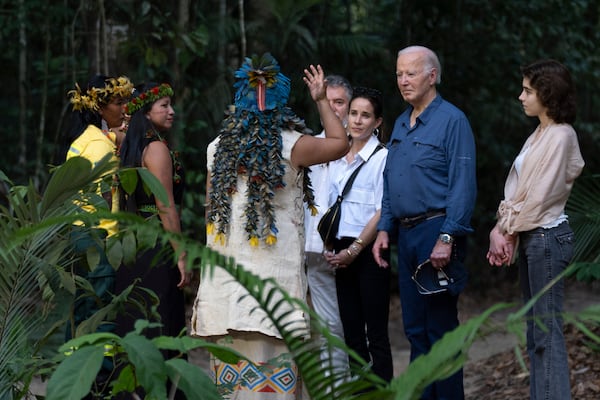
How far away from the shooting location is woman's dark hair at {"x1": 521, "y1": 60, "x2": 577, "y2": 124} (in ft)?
16.2

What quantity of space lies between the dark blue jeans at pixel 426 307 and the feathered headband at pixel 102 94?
1803 millimetres

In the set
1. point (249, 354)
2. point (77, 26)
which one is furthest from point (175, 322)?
point (77, 26)

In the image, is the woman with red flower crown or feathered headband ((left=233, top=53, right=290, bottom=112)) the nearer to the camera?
feathered headband ((left=233, top=53, right=290, bottom=112))

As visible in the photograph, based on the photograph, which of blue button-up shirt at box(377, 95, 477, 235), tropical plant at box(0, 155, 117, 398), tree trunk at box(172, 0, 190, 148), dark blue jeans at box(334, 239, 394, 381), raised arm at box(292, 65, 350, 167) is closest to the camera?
tropical plant at box(0, 155, 117, 398)

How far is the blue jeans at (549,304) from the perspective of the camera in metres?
4.88

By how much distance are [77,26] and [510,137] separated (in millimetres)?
5771

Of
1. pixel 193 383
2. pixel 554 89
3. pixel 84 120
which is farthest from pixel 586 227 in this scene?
pixel 193 383

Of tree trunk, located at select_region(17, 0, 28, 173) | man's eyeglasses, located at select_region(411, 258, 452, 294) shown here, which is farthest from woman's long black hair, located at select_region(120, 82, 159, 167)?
tree trunk, located at select_region(17, 0, 28, 173)

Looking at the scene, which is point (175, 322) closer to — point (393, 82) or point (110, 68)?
point (110, 68)

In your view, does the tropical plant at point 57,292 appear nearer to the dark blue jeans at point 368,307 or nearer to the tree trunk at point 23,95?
the dark blue jeans at point 368,307

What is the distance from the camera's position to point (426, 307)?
209 inches

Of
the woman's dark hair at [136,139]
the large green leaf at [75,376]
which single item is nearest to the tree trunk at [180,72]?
the woman's dark hair at [136,139]

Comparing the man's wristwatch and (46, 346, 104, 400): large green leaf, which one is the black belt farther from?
(46, 346, 104, 400): large green leaf

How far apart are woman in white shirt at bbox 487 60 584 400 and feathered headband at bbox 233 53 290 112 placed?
1226mm
